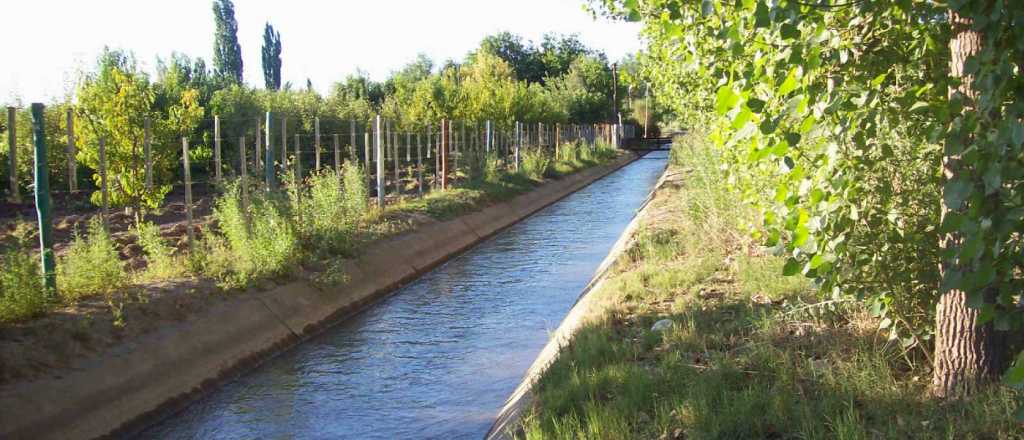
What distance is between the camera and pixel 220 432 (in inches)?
303

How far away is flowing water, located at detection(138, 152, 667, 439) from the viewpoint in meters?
7.78

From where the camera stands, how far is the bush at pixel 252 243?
1071 cm

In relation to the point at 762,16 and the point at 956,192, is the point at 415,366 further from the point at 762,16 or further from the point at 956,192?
the point at 956,192

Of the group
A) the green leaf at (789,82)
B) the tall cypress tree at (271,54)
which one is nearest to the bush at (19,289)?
the green leaf at (789,82)

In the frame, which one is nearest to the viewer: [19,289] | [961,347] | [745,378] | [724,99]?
[724,99]

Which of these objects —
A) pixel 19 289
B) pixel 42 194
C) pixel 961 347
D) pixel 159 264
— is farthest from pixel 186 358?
pixel 961 347

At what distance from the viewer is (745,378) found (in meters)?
5.75

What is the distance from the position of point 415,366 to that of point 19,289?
4044mm

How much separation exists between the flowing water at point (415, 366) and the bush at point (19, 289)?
1631 millimetres

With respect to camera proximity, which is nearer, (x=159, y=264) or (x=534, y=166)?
(x=159, y=264)

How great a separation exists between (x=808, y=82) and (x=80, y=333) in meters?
6.94

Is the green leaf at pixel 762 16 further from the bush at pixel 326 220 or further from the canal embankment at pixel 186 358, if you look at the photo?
the bush at pixel 326 220

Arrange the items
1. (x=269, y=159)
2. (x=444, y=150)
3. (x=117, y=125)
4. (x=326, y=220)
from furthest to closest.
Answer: (x=444, y=150)
(x=117, y=125)
(x=269, y=159)
(x=326, y=220)

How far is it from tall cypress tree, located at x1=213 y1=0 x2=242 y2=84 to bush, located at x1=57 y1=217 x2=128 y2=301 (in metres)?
69.0
